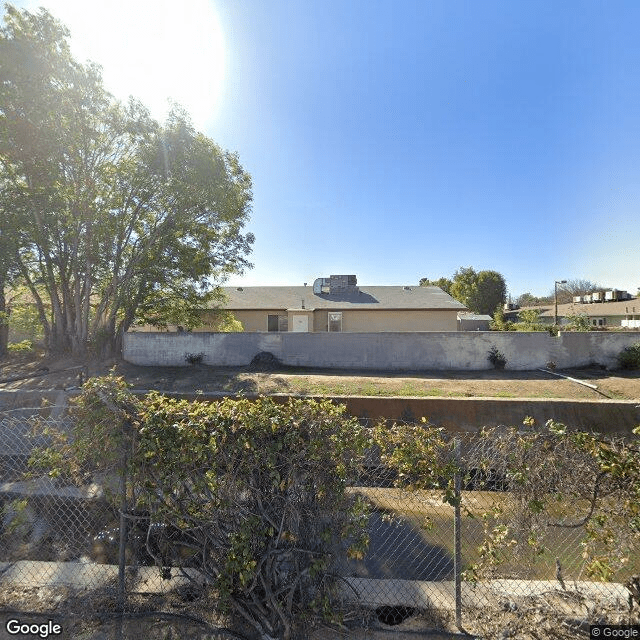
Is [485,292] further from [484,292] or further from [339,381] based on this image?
[339,381]

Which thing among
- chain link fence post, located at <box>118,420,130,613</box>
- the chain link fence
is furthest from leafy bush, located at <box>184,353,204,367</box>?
chain link fence post, located at <box>118,420,130,613</box>

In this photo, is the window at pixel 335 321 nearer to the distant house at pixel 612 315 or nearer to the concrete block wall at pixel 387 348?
the concrete block wall at pixel 387 348

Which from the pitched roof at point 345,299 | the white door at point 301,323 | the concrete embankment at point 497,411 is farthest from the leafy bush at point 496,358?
the white door at point 301,323

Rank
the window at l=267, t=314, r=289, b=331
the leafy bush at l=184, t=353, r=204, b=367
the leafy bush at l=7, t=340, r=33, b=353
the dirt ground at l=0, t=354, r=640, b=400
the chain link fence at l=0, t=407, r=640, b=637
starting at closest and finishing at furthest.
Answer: the chain link fence at l=0, t=407, r=640, b=637
the dirt ground at l=0, t=354, r=640, b=400
the leafy bush at l=184, t=353, r=204, b=367
the leafy bush at l=7, t=340, r=33, b=353
the window at l=267, t=314, r=289, b=331

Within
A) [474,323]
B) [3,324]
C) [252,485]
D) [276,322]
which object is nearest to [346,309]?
[276,322]

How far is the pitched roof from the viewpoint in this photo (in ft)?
70.3

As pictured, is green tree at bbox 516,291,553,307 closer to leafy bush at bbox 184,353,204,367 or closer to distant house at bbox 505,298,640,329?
distant house at bbox 505,298,640,329

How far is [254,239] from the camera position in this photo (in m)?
16.8

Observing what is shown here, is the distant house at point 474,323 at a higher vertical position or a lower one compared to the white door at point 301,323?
higher

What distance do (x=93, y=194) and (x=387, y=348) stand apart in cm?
1297

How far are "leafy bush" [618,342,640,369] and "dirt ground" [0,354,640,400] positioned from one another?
17.9 inches

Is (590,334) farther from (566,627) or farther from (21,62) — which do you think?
(21,62)

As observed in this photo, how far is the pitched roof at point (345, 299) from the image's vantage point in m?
21.4

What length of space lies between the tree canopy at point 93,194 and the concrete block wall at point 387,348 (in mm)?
2870
